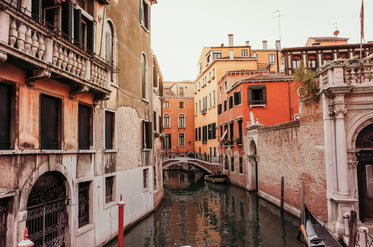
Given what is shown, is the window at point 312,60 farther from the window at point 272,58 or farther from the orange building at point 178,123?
the orange building at point 178,123

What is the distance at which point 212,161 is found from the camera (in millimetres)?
27672

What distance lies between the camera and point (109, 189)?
845 centimetres

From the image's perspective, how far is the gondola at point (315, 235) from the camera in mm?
6790

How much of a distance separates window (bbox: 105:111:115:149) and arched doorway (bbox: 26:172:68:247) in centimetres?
239

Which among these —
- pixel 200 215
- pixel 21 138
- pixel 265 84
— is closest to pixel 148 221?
pixel 200 215

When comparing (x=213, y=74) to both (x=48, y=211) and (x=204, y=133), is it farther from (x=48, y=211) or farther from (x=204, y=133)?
(x=48, y=211)

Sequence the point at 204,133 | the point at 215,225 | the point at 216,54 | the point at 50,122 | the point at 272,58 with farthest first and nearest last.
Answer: the point at 272,58, the point at 204,133, the point at 216,54, the point at 215,225, the point at 50,122

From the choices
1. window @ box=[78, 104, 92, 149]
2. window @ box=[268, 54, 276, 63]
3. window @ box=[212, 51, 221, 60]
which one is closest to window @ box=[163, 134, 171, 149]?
window @ box=[212, 51, 221, 60]

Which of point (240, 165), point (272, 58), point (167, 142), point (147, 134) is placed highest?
point (272, 58)

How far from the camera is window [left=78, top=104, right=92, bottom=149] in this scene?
6.95m

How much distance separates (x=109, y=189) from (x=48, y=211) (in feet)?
9.29

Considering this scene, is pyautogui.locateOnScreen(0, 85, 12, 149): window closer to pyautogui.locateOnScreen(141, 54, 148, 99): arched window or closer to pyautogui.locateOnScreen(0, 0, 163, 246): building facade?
pyautogui.locateOnScreen(0, 0, 163, 246): building facade

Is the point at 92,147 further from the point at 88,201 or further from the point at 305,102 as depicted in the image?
the point at 305,102

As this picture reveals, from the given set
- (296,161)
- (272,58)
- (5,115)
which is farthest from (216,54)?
(5,115)
